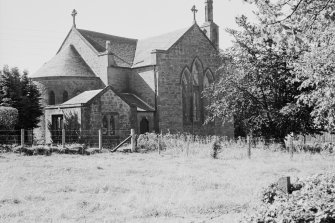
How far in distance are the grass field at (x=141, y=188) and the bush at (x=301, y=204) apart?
1.31 meters

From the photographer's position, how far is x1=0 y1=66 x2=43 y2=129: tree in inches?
1291

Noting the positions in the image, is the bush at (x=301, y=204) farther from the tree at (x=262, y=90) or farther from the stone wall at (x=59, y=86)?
the stone wall at (x=59, y=86)

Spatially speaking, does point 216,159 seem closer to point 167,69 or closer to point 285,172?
point 285,172

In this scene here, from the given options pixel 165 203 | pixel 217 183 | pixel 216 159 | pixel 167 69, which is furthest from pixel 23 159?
pixel 167 69

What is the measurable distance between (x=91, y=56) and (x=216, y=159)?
21294 millimetres

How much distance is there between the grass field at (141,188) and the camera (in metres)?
9.31

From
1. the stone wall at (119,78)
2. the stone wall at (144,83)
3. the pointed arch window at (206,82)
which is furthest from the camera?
the pointed arch window at (206,82)

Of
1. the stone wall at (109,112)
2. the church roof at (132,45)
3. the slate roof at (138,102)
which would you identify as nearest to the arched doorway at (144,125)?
the slate roof at (138,102)

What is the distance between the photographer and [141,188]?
12523mm

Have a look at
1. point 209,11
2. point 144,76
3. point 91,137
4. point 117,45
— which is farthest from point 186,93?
point 91,137

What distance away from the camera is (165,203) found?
34.0 ft

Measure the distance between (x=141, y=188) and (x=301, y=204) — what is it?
20.9 feet

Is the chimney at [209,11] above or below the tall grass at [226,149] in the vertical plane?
above

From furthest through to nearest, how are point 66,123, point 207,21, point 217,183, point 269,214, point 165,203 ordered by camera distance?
point 207,21 < point 66,123 < point 217,183 < point 165,203 < point 269,214
